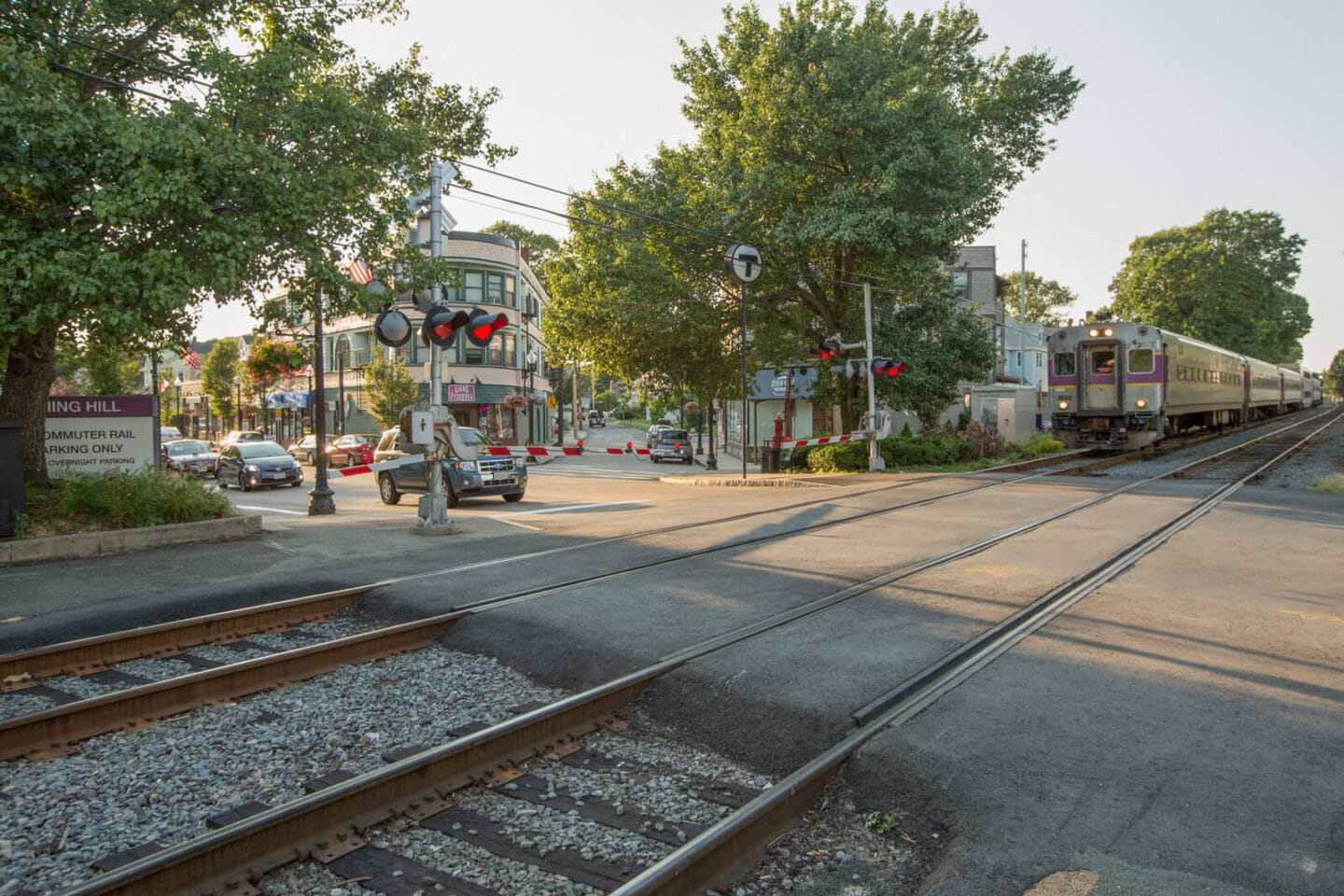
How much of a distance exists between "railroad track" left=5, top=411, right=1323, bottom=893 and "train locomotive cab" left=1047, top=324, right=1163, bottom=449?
78.0 feet

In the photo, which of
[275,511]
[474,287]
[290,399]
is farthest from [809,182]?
[290,399]

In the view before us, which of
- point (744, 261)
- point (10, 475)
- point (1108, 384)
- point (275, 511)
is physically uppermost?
point (744, 261)

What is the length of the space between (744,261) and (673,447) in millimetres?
21241

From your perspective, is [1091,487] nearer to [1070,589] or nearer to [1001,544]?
[1001,544]

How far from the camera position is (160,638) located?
709 centimetres

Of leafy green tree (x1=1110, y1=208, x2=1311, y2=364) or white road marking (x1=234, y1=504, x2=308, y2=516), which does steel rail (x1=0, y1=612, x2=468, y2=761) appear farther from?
leafy green tree (x1=1110, y1=208, x2=1311, y2=364)

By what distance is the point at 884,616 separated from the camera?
732cm

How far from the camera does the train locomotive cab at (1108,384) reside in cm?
2630

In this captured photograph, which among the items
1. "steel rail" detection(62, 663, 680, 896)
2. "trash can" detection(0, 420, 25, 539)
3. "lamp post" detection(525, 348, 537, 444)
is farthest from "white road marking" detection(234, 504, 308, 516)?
"lamp post" detection(525, 348, 537, 444)

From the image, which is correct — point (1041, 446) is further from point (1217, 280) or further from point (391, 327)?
point (1217, 280)

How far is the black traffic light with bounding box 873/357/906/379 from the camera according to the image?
74.4 ft

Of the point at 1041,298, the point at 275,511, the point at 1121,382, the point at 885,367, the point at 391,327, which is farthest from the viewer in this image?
the point at 1041,298

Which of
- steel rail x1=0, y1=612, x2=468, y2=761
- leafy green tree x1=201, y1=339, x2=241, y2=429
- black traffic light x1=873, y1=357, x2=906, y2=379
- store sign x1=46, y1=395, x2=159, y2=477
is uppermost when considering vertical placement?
leafy green tree x1=201, y1=339, x2=241, y2=429

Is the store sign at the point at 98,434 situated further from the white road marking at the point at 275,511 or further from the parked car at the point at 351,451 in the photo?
the parked car at the point at 351,451
